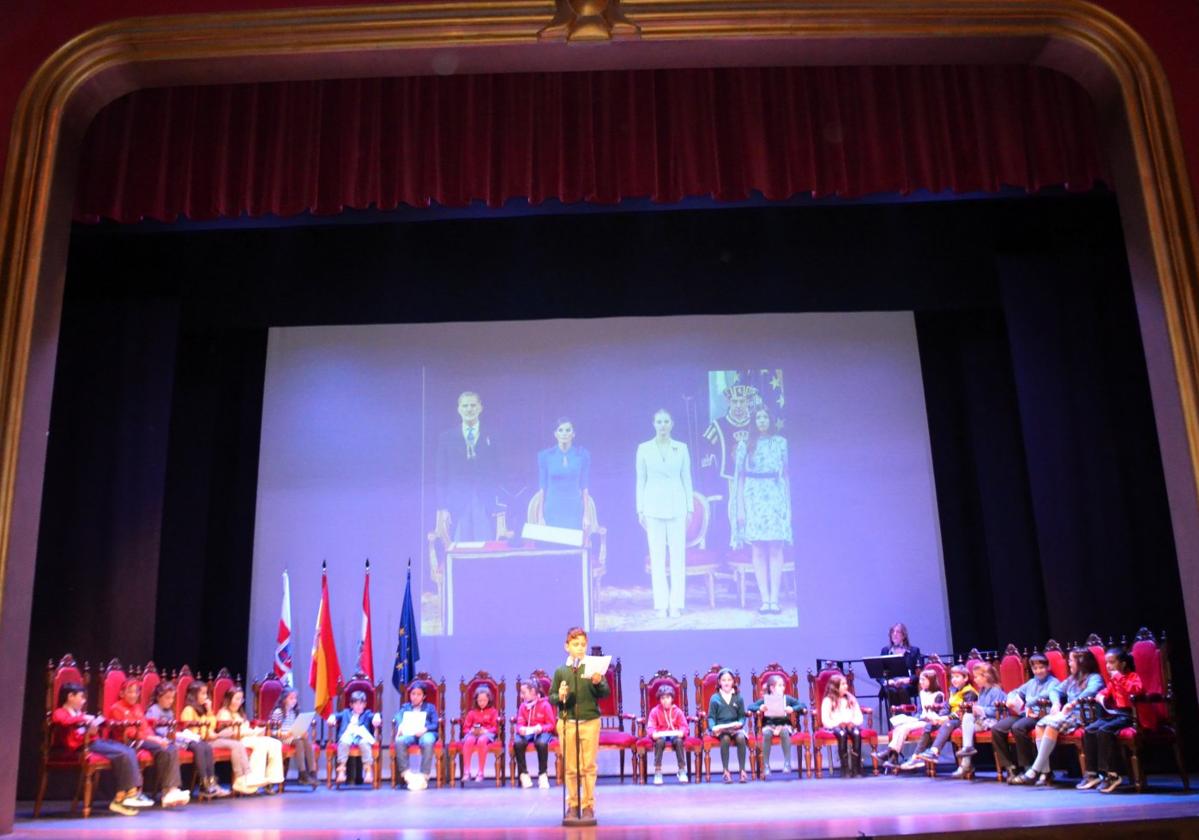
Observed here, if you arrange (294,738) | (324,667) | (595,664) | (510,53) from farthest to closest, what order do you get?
1. (324,667)
2. (294,738)
3. (595,664)
4. (510,53)

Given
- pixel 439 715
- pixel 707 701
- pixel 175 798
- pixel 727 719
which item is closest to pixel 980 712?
pixel 727 719

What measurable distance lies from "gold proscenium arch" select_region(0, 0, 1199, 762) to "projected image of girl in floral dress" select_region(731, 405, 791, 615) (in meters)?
5.40

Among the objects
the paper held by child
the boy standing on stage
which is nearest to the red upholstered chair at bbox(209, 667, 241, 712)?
the boy standing on stage

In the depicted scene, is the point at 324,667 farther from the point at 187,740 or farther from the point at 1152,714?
the point at 1152,714

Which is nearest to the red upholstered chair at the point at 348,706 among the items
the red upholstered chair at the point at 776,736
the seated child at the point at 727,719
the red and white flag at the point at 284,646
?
the red and white flag at the point at 284,646

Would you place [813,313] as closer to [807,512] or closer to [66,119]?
[807,512]

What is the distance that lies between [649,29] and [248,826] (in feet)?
16.2

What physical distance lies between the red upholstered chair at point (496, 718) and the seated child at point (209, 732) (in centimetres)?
166

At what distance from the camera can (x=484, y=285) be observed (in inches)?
408

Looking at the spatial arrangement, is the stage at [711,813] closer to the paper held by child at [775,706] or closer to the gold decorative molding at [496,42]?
the paper held by child at [775,706]

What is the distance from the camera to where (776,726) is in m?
9.34

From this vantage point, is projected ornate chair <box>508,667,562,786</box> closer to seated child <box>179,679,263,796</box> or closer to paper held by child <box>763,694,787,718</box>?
paper held by child <box>763,694,787,718</box>

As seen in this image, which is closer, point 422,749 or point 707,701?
point 422,749

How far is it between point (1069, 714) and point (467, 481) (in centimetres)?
586
